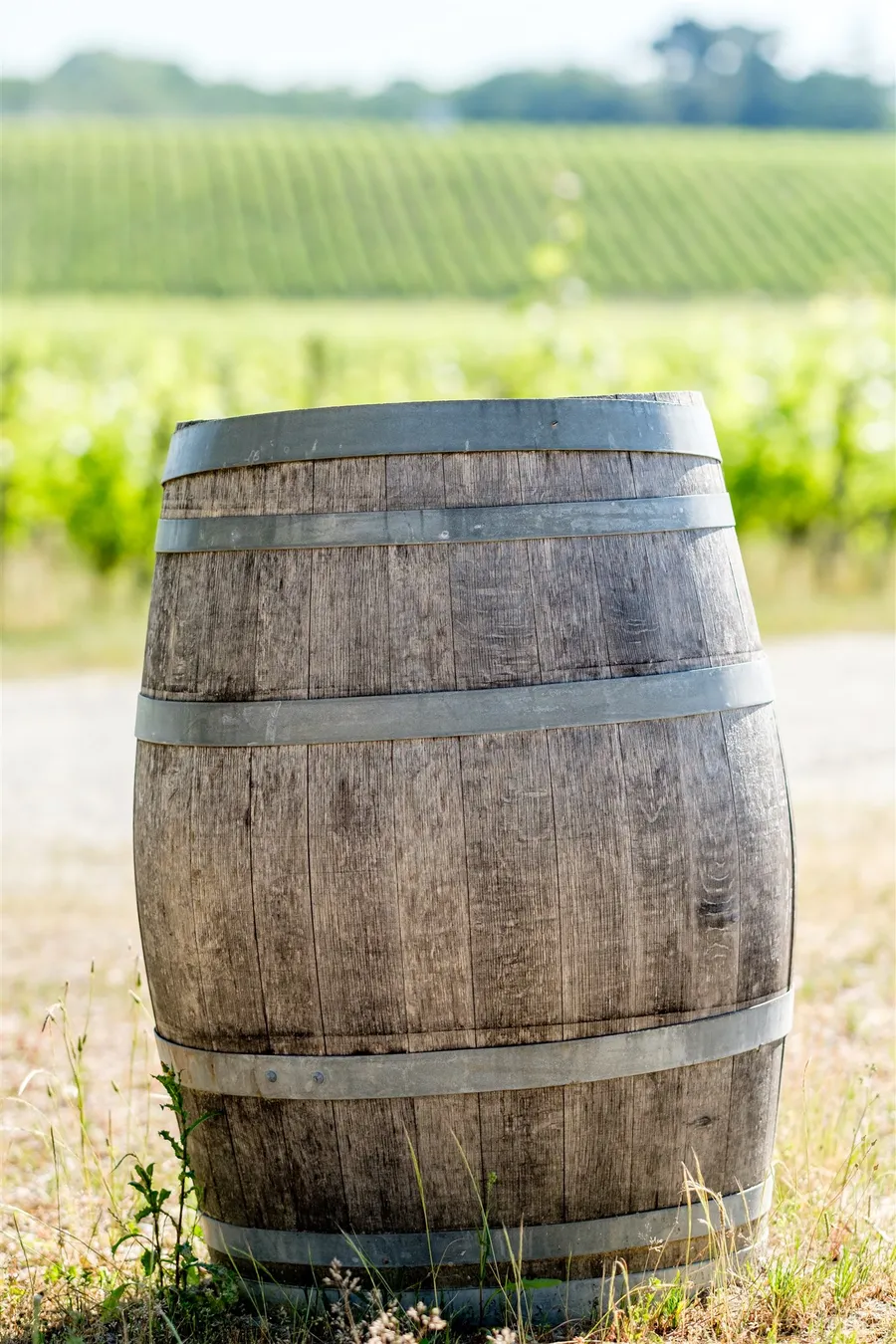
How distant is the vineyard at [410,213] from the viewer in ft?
171

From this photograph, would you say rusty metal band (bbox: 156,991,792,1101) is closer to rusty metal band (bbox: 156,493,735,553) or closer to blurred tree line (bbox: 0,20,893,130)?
rusty metal band (bbox: 156,493,735,553)

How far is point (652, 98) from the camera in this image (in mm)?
123188

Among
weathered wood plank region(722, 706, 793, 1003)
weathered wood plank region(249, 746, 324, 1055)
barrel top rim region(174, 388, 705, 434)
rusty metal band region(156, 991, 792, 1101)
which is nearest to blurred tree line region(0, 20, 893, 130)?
barrel top rim region(174, 388, 705, 434)

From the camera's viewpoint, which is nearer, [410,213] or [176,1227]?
[176,1227]

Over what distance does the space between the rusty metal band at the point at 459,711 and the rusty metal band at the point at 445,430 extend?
0.45 metres

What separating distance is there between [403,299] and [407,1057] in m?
50.8

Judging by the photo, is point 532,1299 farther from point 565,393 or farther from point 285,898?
point 565,393

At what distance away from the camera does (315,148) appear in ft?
204

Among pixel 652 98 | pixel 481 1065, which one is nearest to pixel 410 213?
pixel 481 1065

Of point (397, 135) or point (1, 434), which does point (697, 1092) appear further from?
point (397, 135)

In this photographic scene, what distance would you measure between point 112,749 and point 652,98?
410 feet

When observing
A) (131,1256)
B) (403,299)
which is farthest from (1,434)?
(403,299)

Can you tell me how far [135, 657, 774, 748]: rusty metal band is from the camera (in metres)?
2.50

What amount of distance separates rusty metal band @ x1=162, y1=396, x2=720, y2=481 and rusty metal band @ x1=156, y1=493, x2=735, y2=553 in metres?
0.11
